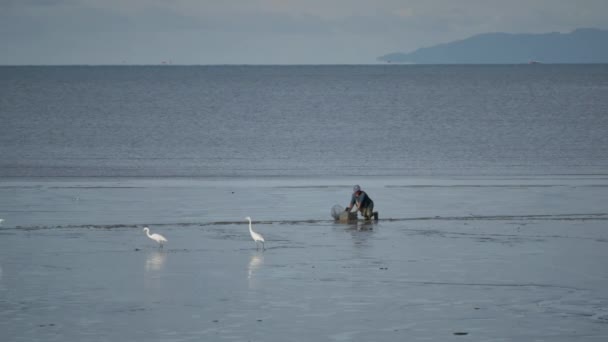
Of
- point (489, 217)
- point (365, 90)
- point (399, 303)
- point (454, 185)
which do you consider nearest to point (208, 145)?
point (454, 185)

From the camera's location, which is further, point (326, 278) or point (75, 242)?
point (75, 242)

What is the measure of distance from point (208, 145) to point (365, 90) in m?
104

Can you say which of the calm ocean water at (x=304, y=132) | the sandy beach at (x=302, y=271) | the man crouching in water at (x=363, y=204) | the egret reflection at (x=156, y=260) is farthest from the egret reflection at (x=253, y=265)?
the calm ocean water at (x=304, y=132)

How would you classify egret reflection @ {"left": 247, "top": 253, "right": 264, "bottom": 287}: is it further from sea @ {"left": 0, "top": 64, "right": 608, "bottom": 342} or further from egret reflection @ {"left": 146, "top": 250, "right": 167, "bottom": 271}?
egret reflection @ {"left": 146, "top": 250, "right": 167, "bottom": 271}

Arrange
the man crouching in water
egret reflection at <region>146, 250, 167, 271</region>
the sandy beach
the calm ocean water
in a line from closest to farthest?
the sandy beach → egret reflection at <region>146, 250, 167, 271</region> → the man crouching in water → the calm ocean water

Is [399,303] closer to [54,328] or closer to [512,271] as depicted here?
[512,271]

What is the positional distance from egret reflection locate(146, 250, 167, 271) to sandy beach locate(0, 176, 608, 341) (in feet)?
0.30

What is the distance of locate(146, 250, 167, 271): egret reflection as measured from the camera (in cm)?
2289

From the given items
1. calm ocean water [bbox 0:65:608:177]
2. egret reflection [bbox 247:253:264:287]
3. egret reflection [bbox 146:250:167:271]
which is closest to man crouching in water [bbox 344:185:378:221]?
egret reflection [bbox 247:253:264:287]

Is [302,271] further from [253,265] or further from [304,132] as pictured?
[304,132]

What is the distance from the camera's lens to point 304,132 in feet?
336

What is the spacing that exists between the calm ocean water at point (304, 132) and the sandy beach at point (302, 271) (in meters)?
23.4

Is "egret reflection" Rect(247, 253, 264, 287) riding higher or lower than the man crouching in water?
lower

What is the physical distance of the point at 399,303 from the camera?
18875 millimetres
